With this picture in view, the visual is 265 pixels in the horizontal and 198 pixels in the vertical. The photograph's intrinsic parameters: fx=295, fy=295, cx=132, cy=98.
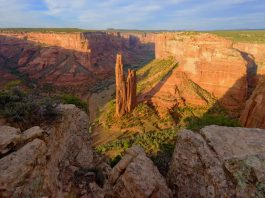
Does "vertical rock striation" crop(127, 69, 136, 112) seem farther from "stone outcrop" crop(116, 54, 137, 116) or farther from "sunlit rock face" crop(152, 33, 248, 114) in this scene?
"sunlit rock face" crop(152, 33, 248, 114)

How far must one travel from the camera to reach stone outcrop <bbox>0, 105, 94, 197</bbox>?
9828 millimetres

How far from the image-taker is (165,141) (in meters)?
39.6

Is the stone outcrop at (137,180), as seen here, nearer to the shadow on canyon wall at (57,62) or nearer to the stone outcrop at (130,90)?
the stone outcrop at (130,90)

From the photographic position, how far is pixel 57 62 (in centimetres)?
9919

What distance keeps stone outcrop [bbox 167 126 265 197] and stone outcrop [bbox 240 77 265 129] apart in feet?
84.4

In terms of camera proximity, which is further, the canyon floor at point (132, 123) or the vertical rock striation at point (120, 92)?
the vertical rock striation at point (120, 92)

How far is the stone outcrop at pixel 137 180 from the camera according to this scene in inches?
447

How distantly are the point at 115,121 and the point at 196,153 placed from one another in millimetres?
43815

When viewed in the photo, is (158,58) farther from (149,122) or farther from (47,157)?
(47,157)

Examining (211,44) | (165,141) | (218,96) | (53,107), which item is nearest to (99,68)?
(211,44)

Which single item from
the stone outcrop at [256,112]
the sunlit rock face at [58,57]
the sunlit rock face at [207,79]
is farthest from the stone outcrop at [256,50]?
the sunlit rock face at [58,57]

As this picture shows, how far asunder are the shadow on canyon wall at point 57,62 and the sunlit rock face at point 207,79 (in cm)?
3766

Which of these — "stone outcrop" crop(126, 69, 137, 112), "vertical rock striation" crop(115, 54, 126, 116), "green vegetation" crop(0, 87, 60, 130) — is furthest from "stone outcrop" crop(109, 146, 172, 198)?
"stone outcrop" crop(126, 69, 137, 112)

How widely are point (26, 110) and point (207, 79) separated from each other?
166 ft
